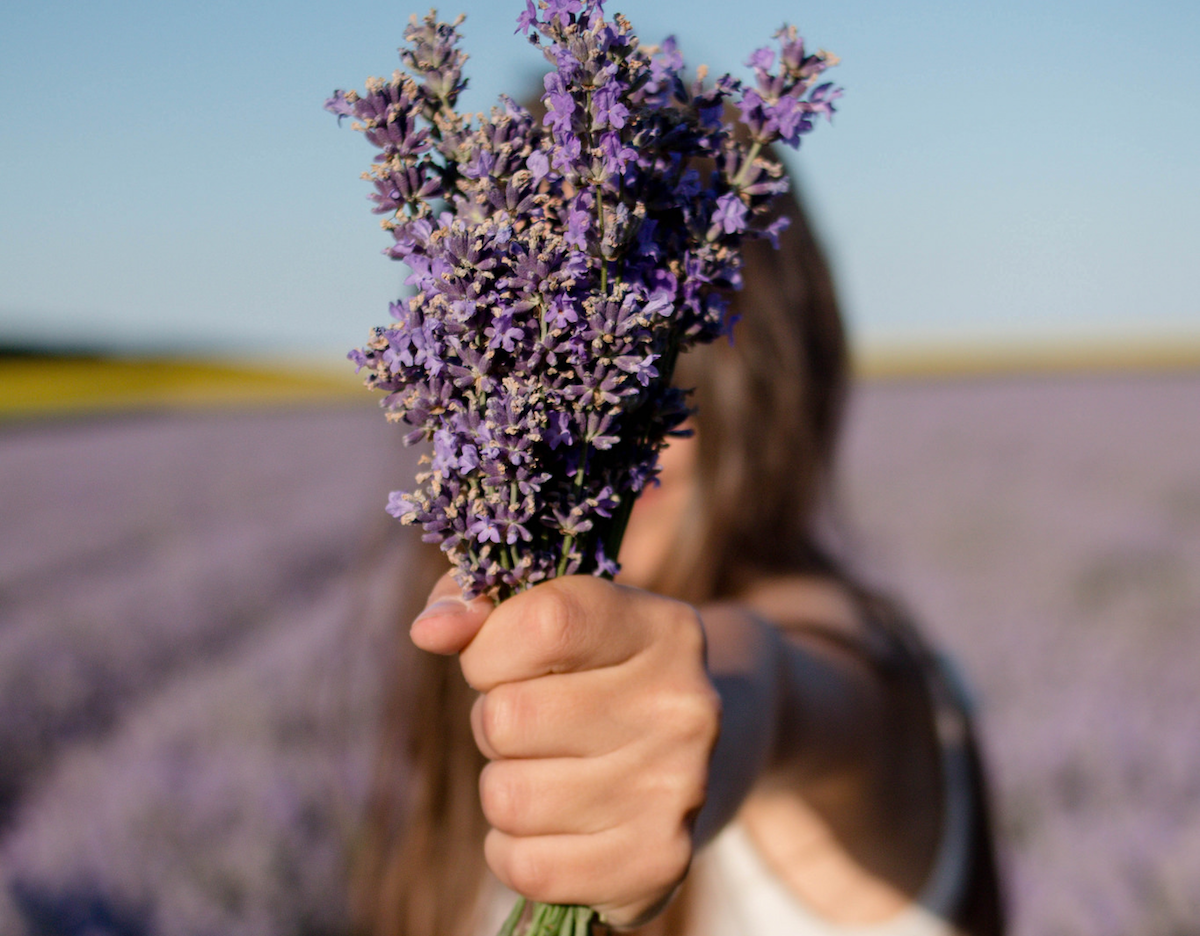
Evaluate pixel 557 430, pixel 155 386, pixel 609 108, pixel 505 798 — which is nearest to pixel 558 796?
pixel 505 798

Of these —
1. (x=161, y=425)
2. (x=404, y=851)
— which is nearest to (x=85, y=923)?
(x=404, y=851)

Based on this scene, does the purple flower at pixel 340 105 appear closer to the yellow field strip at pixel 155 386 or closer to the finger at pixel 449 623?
the finger at pixel 449 623

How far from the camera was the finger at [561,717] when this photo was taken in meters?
0.81

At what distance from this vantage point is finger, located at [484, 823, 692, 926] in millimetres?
831

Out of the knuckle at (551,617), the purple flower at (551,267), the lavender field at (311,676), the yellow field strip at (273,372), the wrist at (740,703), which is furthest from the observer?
the yellow field strip at (273,372)

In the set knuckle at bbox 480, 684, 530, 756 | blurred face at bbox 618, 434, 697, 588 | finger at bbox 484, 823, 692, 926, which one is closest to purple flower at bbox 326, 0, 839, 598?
knuckle at bbox 480, 684, 530, 756

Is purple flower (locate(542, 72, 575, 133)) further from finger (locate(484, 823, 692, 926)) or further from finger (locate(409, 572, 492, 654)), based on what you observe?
finger (locate(484, 823, 692, 926))

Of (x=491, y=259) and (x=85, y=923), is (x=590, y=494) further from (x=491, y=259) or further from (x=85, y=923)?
(x=85, y=923)

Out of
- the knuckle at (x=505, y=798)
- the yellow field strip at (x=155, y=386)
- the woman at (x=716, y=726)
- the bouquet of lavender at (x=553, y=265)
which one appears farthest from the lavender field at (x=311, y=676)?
the yellow field strip at (x=155, y=386)

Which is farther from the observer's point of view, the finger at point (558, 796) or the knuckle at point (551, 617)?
the finger at point (558, 796)

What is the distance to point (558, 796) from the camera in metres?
0.83

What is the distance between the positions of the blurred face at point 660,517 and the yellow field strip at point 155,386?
2033 cm

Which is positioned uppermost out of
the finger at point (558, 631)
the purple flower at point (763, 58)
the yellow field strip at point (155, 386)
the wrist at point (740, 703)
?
the purple flower at point (763, 58)

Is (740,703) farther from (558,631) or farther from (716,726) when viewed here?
(558,631)
